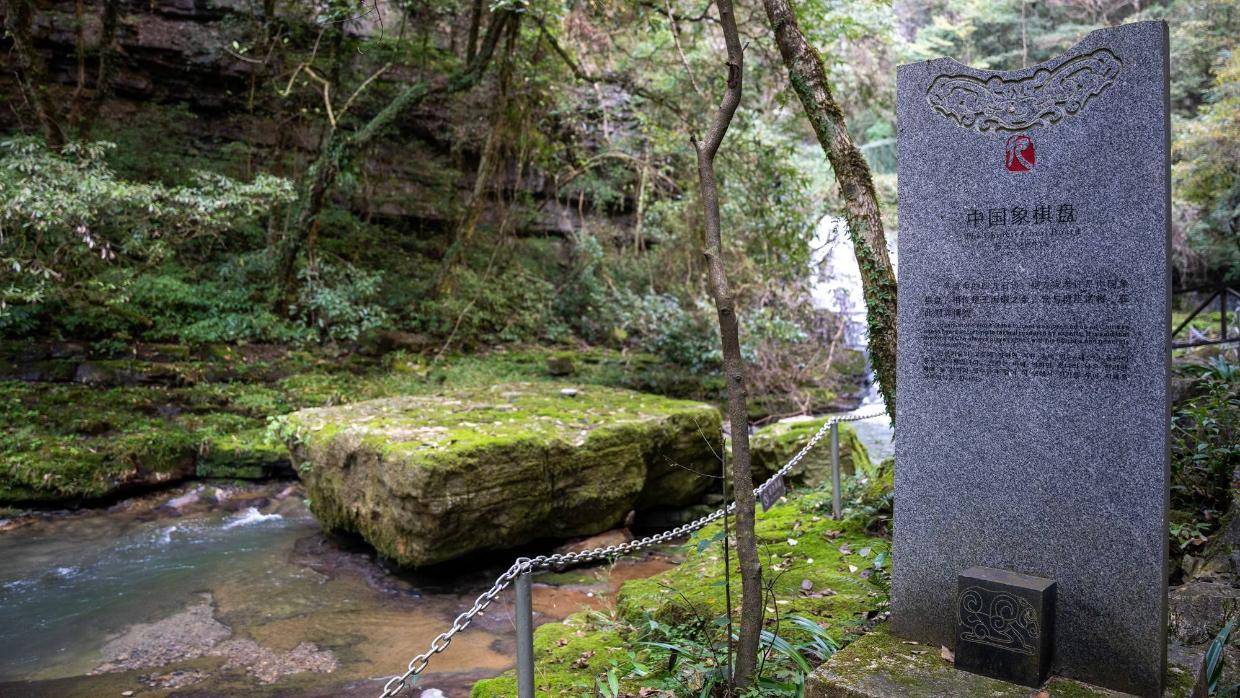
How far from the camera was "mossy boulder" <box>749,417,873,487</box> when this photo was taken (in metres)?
7.53

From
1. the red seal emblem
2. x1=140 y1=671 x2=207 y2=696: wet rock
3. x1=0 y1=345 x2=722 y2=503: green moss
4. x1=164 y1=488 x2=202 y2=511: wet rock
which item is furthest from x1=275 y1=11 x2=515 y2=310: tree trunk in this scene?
the red seal emblem

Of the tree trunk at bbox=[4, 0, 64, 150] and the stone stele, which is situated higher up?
the tree trunk at bbox=[4, 0, 64, 150]

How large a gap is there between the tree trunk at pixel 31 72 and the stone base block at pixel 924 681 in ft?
36.5

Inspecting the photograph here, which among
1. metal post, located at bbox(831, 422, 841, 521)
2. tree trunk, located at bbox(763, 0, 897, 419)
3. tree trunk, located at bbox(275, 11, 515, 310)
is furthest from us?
tree trunk, located at bbox(275, 11, 515, 310)

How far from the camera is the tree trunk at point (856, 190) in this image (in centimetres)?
449

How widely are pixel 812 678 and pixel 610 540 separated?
155 inches

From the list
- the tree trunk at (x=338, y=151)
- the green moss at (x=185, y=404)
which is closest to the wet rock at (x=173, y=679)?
the green moss at (x=185, y=404)

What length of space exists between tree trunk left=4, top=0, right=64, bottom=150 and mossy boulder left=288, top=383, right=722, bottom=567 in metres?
6.33

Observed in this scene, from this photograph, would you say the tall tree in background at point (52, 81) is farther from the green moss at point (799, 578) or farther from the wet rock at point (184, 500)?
the green moss at point (799, 578)

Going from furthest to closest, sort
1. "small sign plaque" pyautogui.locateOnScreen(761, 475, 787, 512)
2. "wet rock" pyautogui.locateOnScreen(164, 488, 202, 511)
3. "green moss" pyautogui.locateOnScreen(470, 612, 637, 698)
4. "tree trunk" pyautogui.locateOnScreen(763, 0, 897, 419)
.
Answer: "wet rock" pyautogui.locateOnScreen(164, 488, 202, 511) → "tree trunk" pyautogui.locateOnScreen(763, 0, 897, 419) → "small sign plaque" pyautogui.locateOnScreen(761, 475, 787, 512) → "green moss" pyautogui.locateOnScreen(470, 612, 637, 698)

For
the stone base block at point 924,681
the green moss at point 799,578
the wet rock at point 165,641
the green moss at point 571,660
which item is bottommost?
the wet rock at point 165,641

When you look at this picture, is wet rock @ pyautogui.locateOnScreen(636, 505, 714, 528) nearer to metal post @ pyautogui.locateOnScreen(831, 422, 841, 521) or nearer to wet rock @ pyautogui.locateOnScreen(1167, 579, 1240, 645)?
metal post @ pyautogui.locateOnScreen(831, 422, 841, 521)

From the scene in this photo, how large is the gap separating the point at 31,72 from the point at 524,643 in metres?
11.3

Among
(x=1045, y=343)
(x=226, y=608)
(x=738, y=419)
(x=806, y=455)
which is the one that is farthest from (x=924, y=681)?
(x=806, y=455)
